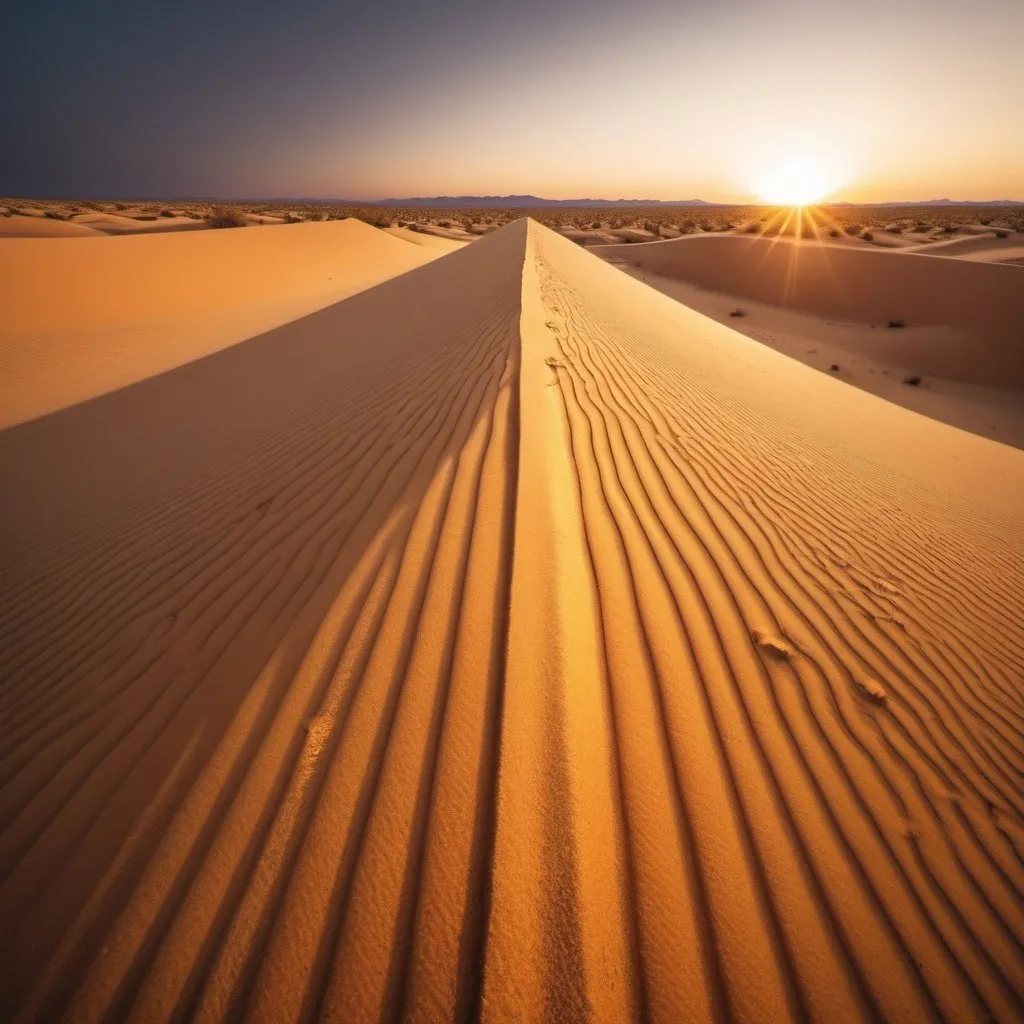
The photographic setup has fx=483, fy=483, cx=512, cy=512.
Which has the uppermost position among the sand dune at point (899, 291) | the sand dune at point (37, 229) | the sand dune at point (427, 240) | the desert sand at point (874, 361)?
the sand dune at point (37, 229)

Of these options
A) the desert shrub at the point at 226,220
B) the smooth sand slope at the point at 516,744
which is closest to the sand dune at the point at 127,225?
the desert shrub at the point at 226,220

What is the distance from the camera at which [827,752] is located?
167 cm

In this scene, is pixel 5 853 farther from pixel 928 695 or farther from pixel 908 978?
pixel 928 695

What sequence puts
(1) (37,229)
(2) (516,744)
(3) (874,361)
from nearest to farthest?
(2) (516,744)
(3) (874,361)
(1) (37,229)

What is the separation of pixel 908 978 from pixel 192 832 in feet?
6.36

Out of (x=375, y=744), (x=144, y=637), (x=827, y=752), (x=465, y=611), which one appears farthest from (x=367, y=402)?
(x=827, y=752)

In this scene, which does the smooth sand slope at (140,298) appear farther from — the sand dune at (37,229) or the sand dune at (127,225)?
the sand dune at (127,225)

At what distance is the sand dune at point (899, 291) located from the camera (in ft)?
38.7

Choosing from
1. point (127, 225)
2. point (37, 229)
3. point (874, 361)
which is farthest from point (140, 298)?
point (874, 361)

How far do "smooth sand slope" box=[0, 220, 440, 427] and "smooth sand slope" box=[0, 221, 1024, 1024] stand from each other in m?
6.24

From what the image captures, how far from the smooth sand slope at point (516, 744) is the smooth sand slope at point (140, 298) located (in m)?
6.24

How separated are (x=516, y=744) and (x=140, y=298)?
16.3m

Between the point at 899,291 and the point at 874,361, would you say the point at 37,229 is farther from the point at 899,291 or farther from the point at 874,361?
the point at 899,291

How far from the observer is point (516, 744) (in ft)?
4.63
